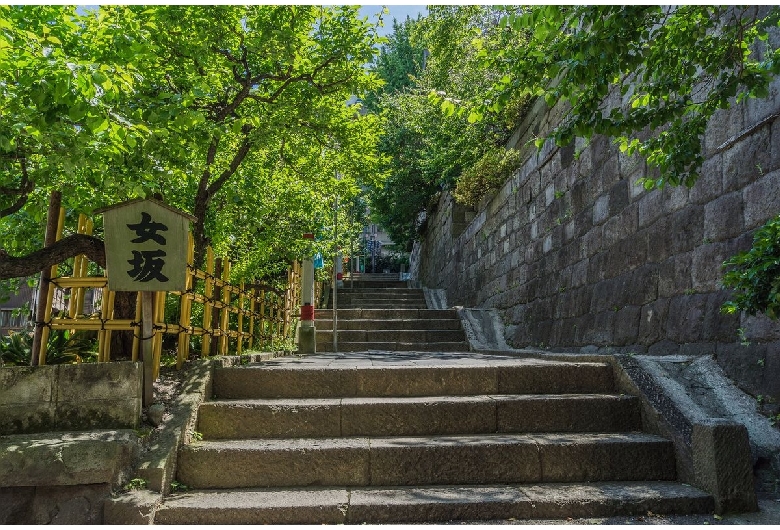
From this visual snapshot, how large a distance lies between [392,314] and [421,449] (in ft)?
22.9

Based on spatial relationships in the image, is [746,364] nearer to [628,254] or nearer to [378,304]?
[628,254]

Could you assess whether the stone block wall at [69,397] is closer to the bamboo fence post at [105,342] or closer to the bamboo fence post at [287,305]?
the bamboo fence post at [105,342]

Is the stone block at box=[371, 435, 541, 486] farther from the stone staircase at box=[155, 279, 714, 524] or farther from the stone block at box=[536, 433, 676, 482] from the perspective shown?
the stone block at box=[536, 433, 676, 482]

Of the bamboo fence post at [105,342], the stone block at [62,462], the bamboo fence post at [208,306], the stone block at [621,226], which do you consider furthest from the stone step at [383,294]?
the stone block at [62,462]

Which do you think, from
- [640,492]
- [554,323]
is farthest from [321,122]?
[640,492]

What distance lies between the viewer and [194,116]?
3652mm

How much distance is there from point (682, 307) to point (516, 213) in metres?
4.79

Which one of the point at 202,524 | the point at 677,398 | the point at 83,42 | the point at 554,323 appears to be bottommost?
the point at 202,524

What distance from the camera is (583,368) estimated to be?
4434 mm

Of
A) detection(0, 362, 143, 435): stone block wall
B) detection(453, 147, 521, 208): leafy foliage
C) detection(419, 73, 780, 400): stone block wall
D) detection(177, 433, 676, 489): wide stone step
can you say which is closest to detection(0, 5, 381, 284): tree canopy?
detection(0, 362, 143, 435): stone block wall

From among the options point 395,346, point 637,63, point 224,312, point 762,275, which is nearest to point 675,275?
point 762,275

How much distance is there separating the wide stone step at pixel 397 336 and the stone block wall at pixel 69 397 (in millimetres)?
5985

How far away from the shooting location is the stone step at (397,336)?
9539mm

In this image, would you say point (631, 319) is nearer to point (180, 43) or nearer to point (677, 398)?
point (677, 398)
